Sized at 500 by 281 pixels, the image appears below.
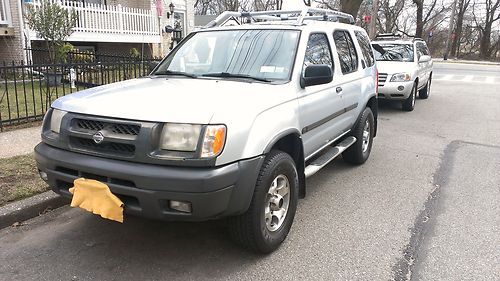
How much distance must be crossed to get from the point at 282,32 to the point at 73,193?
8.04 ft

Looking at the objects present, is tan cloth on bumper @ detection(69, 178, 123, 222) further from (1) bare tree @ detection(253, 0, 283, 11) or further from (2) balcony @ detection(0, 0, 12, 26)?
(1) bare tree @ detection(253, 0, 283, 11)

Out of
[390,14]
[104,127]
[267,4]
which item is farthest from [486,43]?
[104,127]

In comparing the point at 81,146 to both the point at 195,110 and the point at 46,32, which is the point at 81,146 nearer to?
the point at 195,110

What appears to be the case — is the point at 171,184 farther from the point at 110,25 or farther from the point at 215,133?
the point at 110,25

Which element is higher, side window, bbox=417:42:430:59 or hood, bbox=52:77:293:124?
side window, bbox=417:42:430:59

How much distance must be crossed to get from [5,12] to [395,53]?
11.6 meters

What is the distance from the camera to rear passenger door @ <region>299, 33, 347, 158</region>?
3984 mm

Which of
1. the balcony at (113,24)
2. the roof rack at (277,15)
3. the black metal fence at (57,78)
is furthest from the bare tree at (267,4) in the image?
the roof rack at (277,15)

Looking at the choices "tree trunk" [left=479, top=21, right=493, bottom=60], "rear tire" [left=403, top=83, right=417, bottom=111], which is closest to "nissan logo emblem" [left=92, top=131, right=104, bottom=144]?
"rear tire" [left=403, top=83, right=417, bottom=111]

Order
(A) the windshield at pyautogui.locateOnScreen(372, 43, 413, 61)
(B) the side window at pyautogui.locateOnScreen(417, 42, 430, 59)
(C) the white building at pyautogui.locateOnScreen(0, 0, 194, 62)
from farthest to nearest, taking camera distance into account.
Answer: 1. (C) the white building at pyautogui.locateOnScreen(0, 0, 194, 62)
2. (B) the side window at pyautogui.locateOnScreen(417, 42, 430, 59)
3. (A) the windshield at pyautogui.locateOnScreen(372, 43, 413, 61)

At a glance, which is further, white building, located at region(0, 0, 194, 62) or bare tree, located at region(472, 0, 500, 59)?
bare tree, located at region(472, 0, 500, 59)

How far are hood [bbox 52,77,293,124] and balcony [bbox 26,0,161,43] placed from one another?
12.2 metres

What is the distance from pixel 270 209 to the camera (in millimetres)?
3471

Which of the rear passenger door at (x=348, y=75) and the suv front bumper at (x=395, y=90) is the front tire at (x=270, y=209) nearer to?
the rear passenger door at (x=348, y=75)
